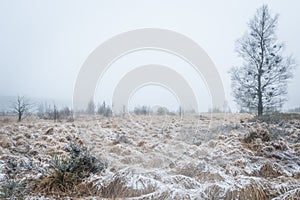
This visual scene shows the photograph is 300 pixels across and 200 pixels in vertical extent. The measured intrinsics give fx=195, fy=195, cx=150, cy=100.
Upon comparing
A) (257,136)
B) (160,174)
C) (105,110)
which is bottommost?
(160,174)

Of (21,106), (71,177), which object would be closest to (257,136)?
(71,177)

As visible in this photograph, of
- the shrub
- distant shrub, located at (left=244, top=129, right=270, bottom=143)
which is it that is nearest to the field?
the shrub

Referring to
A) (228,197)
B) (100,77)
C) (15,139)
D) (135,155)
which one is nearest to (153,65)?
(100,77)

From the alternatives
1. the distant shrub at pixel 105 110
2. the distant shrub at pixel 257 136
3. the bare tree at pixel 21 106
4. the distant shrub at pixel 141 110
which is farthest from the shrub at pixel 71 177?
the distant shrub at pixel 141 110

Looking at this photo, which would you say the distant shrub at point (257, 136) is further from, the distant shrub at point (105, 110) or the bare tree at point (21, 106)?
the bare tree at point (21, 106)

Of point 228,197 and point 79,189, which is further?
point 79,189

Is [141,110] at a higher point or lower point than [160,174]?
higher

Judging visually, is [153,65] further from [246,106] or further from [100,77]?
[246,106]

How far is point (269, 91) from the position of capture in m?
12.5

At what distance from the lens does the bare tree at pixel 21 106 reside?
1149cm

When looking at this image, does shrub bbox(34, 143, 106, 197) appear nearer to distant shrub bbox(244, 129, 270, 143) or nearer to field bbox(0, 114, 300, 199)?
field bbox(0, 114, 300, 199)

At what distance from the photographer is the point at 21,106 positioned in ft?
38.7

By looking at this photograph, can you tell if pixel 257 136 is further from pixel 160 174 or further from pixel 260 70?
pixel 260 70

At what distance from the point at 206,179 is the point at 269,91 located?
11.8m
